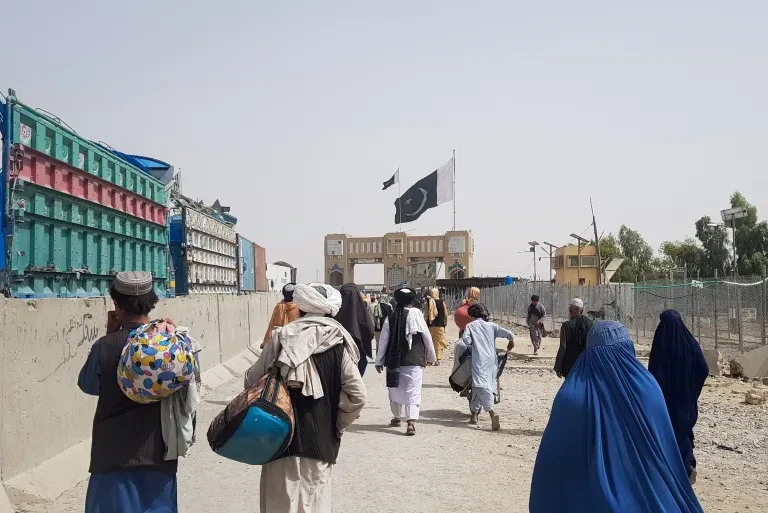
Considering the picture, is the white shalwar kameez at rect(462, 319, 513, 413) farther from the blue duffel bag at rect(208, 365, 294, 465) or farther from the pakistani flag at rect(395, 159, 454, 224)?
the pakistani flag at rect(395, 159, 454, 224)

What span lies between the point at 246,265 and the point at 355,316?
37.1 feet

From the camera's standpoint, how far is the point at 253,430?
11.6ft

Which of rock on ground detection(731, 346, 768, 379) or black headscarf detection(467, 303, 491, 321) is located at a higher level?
black headscarf detection(467, 303, 491, 321)

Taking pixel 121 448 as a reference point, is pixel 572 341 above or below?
above

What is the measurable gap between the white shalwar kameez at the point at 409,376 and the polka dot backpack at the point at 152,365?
5.75 meters

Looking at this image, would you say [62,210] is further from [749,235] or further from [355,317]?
[749,235]

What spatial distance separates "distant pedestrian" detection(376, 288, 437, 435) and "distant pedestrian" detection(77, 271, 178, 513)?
5.56 metres

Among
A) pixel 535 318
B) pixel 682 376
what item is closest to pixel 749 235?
pixel 535 318

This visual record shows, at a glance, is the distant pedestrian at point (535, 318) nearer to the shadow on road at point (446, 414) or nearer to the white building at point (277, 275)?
the shadow on road at point (446, 414)

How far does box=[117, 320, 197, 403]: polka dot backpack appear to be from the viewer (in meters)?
3.31

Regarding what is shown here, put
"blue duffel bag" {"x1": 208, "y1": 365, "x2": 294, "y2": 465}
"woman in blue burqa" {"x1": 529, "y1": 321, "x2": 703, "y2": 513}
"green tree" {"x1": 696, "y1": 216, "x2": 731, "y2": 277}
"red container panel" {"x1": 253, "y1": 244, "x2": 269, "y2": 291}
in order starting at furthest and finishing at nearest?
"green tree" {"x1": 696, "y1": 216, "x2": 731, "y2": 277}
"red container panel" {"x1": 253, "y1": 244, "x2": 269, "y2": 291}
"blue duffel bag" {"x1": 208, "y1": 365, "x2": 294, "y2": 465}
"woman in blue burqa" {"x1": 529, "y1": 321, "x2": 703, "y2": 513}

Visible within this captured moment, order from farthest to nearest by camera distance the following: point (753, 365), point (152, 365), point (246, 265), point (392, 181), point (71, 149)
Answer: point (392, 181), point (246, 265), point (753, 365), point (71, 149), point (152, 365)

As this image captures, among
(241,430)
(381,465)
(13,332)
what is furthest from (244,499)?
(241,430)

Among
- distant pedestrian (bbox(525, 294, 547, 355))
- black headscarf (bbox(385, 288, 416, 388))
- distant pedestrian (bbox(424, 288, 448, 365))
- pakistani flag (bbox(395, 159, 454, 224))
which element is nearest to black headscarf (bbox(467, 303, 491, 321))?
black headscarf (bbox(385, 288, 416, 388))
